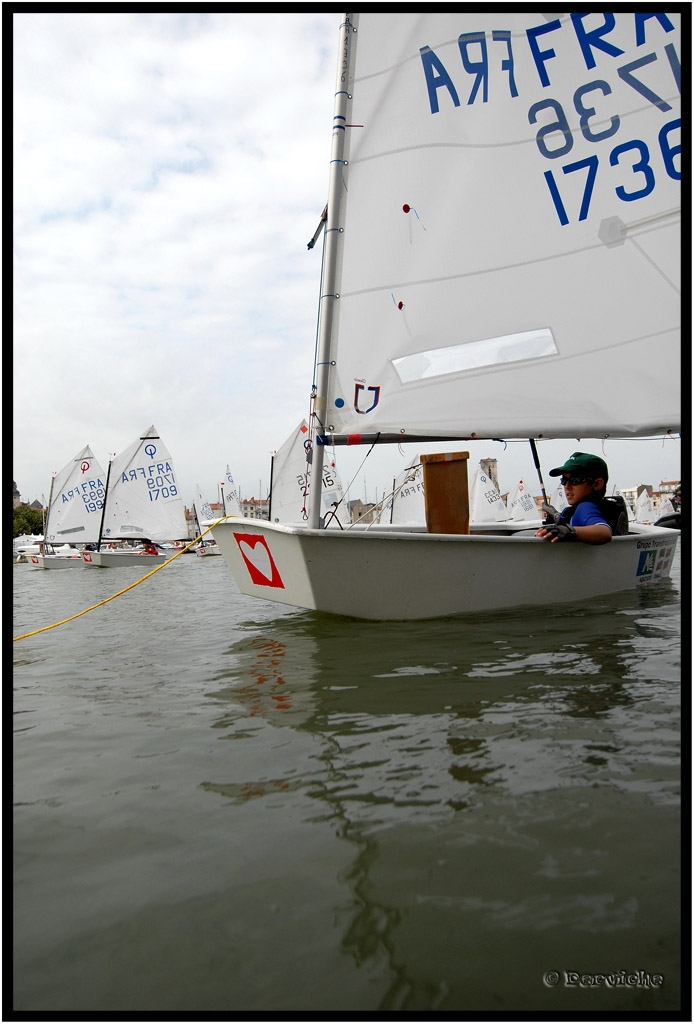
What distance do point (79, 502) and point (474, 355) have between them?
3084cm

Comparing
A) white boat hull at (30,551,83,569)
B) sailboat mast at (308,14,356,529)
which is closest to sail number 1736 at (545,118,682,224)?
sailboat mast at (308,14,356,529)

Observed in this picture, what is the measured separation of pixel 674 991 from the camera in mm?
1257

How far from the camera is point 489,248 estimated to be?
5.41m

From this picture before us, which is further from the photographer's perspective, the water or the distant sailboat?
the distant sailboat

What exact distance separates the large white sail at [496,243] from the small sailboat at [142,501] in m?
26.6

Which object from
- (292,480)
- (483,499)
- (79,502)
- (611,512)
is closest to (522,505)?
(483,499)

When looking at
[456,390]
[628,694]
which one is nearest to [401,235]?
[456,390]

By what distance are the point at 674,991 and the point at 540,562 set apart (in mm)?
4479

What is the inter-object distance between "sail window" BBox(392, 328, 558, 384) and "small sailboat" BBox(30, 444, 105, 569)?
30.0 m

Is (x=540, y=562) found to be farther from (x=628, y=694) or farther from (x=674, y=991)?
(x=674, y=991)

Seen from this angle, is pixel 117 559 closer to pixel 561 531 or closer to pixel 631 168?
pixel 561 531

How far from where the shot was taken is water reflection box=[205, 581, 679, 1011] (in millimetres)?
1397

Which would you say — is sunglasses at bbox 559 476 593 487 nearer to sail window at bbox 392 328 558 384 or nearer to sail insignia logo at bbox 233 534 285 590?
sail window at bbox 392 328 558 384

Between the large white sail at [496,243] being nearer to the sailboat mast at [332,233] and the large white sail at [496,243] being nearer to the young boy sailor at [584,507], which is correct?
the sailboat mast at [332,233]
